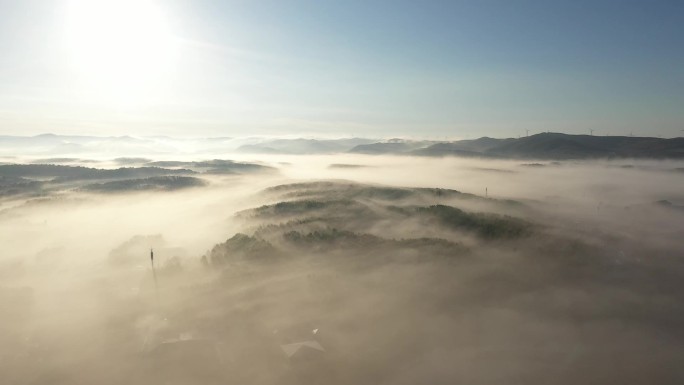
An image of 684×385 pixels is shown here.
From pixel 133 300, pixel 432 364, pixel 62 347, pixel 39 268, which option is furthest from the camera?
pixel 39 268

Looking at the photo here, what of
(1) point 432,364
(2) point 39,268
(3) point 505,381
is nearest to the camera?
(3) point 505,381

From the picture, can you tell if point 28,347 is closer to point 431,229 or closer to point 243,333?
point 243,333

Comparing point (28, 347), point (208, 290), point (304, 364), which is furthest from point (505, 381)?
point (28, 347)

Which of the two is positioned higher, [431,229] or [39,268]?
[431,229]

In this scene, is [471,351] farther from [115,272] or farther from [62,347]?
[115,272]

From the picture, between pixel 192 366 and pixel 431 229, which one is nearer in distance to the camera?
pixel 192 366

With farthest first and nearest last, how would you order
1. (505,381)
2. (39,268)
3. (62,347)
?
(39,268), (62,347), (505,381)

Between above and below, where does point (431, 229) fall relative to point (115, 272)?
above

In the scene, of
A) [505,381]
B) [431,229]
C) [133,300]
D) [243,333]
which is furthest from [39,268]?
[505,381]

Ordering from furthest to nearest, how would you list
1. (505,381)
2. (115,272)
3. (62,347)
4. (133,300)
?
(115,272)
(133,300)
(62,347)
(505,381)
